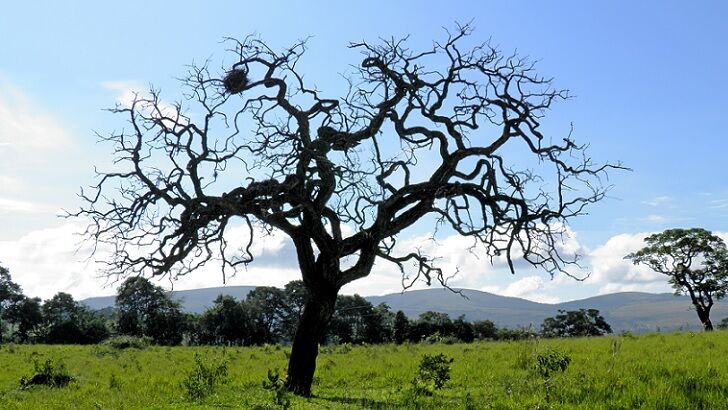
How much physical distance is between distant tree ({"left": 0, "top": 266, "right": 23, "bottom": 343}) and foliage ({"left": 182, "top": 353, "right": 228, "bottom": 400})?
76.6 meters

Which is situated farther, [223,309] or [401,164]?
[223,309]

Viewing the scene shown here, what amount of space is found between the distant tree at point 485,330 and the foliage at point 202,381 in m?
67.9

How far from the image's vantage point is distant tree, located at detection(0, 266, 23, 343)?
8144 centimetres

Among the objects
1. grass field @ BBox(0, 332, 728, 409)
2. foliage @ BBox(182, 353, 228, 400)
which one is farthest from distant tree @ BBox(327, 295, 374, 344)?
foliage @ BBox(182, 353, 228, 400)

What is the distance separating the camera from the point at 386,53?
18.6 metres

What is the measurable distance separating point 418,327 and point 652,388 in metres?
70.3

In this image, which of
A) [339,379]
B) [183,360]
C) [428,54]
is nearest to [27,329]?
[183,360]

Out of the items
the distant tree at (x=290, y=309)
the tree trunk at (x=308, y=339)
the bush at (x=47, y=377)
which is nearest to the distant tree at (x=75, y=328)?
the distant tree at (x=290, y=309)

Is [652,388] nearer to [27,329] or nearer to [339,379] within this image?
[339,379]

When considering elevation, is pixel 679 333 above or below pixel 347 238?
below

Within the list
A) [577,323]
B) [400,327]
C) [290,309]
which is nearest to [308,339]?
[400,327]

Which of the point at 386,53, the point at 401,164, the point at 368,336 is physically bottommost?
the point at 368,336

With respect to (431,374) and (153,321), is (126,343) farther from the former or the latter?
(153,321)

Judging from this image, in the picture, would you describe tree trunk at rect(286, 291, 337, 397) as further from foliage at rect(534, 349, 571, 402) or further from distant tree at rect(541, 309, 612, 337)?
distant tree at rect(541, 309, 612, 337)
